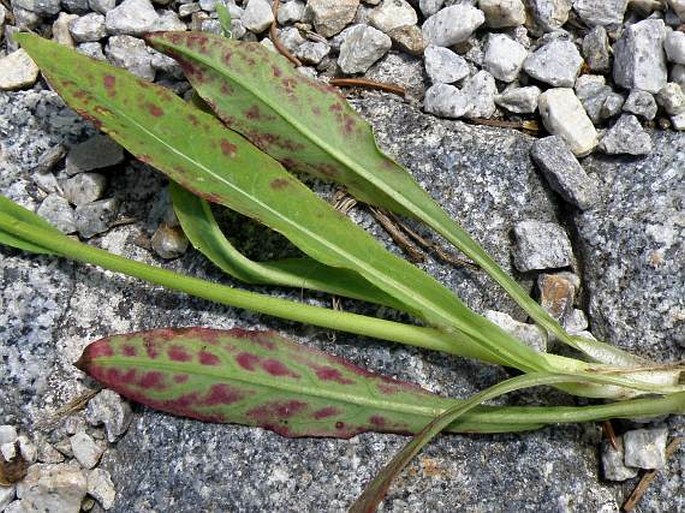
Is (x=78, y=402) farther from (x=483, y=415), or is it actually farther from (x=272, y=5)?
(x=272, y=5)

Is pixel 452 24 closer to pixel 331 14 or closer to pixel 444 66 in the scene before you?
pixel 444 66

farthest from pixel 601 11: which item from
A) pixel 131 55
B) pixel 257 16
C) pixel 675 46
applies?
pixel 131 55

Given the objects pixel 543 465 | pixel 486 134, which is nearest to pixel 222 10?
pixel 486 134

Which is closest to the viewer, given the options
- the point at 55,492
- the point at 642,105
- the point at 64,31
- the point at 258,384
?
the point at 258,384

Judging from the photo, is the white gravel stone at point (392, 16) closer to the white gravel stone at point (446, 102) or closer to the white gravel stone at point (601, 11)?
the white gravel stone at point (446, 102)

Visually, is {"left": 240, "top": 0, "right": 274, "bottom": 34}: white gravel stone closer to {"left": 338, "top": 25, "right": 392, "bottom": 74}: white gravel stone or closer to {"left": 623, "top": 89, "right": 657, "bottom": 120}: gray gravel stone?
{"left": 338, "top": 25, "right": 392, "bottom": 74}: white gravel stone

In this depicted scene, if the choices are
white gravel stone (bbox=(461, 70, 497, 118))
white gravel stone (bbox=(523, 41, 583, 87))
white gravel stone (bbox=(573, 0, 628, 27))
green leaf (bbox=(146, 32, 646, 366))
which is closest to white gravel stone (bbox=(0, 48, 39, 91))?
green leaf (bbox=(146, 32, 646, 366))
